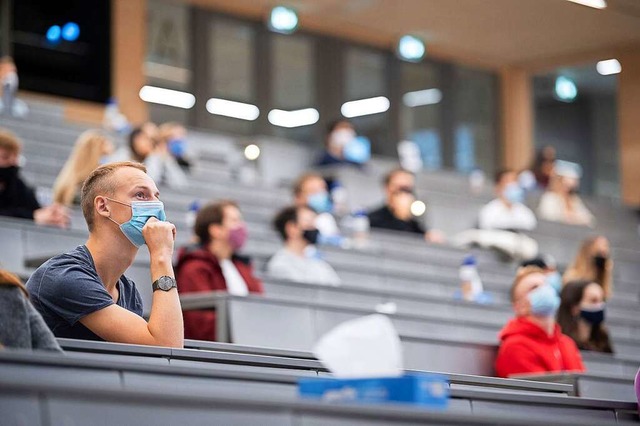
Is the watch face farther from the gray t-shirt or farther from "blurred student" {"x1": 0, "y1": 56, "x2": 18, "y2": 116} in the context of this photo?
"blurred student" {"x1": 0, "y1": 56, "x2": 18, "y2": 116}

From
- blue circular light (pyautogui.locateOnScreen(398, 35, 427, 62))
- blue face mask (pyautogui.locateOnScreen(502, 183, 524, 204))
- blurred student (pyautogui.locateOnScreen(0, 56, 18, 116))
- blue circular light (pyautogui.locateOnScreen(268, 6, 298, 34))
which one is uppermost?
blue circular light (pyautogui.locateOnScreen(398, 35, 427, 62))

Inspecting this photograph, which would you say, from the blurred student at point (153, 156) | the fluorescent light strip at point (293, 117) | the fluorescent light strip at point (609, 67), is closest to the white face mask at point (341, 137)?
the blurred student at point (153, 156)

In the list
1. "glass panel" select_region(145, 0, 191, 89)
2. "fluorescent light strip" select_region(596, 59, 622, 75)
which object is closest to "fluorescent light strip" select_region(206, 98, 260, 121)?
"glass panel" select_region(145, 0, 191, 89)

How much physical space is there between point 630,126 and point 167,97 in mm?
6307

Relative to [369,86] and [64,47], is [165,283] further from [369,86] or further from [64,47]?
Answer: [369,86]

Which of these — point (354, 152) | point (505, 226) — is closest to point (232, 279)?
point (505, 226)

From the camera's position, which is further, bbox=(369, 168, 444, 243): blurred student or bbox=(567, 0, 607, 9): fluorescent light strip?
bbox=(567, 0, 607, 9): fluorescent light strip

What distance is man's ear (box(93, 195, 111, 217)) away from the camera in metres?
3.81

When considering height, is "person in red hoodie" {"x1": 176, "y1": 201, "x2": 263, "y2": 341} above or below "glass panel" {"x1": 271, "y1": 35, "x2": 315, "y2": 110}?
below

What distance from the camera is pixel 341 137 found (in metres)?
11.8

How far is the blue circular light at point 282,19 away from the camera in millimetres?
14250

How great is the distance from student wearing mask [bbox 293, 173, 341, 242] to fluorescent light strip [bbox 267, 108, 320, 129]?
543 centimetres

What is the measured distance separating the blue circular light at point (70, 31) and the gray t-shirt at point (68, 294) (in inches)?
417

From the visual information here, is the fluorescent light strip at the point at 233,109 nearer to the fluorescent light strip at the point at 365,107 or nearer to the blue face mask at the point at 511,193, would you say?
the fluorescent light strip at the point at 365,107
